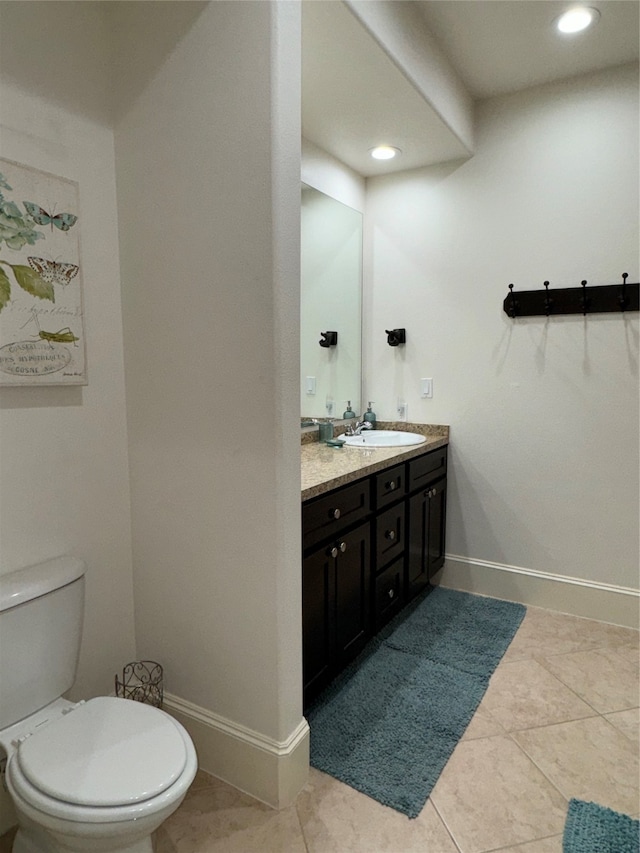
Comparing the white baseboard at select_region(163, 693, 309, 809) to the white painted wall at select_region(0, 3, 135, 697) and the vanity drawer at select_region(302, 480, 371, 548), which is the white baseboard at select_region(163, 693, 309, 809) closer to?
the white painted wall at select_region(0, 3, 135, 697)

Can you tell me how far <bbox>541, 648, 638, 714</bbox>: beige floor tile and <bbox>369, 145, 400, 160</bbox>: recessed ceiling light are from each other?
257 centimetres

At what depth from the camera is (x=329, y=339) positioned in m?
2.87

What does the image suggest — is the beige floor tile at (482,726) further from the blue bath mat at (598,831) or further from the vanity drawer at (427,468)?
the vanity drawer at (427,468)

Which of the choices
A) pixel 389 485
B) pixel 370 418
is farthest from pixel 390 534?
Answer: pixel 370 418

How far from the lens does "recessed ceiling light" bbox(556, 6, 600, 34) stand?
194 centimetres

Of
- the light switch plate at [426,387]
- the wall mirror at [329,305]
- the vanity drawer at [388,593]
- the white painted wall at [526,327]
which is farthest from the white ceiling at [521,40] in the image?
the vanity drawer at [388,593]

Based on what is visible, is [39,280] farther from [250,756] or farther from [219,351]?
[250,756]

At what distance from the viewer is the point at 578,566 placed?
2.62 m

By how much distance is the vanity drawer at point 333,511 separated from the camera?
5.46 ft

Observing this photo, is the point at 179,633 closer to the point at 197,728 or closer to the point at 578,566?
the point at 197,728

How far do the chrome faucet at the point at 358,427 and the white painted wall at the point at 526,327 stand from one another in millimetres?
159

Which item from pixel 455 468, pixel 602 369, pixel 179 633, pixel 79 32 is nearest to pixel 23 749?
pixel 179 633

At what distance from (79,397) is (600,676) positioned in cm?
231

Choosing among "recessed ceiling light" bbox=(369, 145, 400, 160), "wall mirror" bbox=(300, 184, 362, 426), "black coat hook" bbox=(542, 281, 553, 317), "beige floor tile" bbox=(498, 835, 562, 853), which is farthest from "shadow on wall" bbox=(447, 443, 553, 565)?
"recessed ceiling light" bbox=(369, 145, 400, 160)
